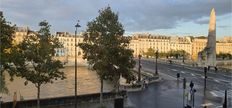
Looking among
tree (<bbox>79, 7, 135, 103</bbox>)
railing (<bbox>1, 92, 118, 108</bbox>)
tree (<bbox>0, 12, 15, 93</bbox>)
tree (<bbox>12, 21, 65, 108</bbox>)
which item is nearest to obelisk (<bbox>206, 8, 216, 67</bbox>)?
tree (<bbox>79, 7, 135, 103</bbox>)

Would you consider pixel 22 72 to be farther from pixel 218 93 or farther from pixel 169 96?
pixel 218 93

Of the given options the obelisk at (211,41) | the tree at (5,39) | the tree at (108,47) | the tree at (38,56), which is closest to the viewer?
the tree at (5,39)

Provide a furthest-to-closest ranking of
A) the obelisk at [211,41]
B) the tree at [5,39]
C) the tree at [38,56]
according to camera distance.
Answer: the obelisk at [211,41]
the tree at [38,56]
the tree at [5,39]

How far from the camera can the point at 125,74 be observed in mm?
41281

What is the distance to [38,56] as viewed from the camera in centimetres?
3422

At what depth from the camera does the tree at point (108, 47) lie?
40.3 metres

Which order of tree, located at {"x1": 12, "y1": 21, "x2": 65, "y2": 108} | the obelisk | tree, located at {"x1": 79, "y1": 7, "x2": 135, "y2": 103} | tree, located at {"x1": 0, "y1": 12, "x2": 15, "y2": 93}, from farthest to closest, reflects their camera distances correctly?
the obelisk
tree, located at {"x1": 79, "y1": 7, "x2": 135, "y2": 103}
tree, located at {"x1": 12, "y1": 21, "x2": 65, "y2": 108}
tree, located at {"x1": 0, "y1": 12, "x2": 15, "y2": 93}

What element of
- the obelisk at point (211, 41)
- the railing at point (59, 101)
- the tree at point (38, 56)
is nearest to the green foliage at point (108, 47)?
the railing at point (59, 101)

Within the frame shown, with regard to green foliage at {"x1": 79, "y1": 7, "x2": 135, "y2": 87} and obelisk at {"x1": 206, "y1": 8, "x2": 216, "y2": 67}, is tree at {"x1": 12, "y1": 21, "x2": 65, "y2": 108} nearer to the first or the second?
green foliage at {"x1": 79, "y1": 7, "x2": 135, "y2": 87}

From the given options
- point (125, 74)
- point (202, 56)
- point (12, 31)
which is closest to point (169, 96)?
point (125, 74)

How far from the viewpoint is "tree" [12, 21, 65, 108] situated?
3388cm

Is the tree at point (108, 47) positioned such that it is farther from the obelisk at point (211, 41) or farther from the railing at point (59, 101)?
the obelisk at point (211, 41)

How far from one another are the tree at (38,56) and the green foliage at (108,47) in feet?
20.1

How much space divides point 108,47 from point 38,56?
8166mm
